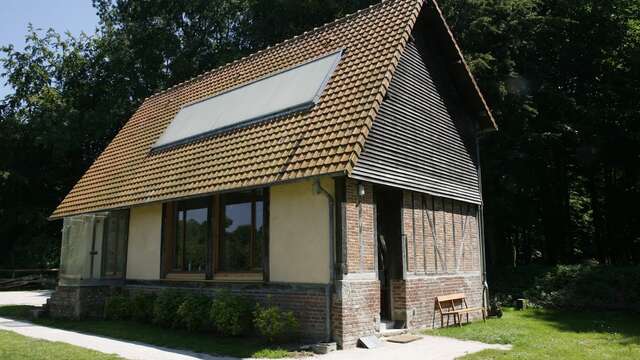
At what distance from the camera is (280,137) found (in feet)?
38.7

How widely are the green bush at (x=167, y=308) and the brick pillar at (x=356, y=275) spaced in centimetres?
476

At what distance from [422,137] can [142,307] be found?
8622 mm

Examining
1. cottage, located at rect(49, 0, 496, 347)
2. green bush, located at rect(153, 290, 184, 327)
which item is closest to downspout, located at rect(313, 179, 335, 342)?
cottage, located at rect(49, 0, 496, 347)

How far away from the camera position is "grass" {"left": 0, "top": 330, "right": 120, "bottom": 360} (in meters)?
8.84

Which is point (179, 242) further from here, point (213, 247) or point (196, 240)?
point (213, 247)

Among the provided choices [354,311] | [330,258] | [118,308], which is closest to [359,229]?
[330,258]

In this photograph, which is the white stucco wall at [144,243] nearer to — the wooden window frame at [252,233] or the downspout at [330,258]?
the wooden window frame at [252,233]

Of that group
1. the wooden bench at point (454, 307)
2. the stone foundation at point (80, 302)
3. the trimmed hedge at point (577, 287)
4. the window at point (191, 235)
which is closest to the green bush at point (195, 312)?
the window at point (191, 235)

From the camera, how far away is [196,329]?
12.3 metres

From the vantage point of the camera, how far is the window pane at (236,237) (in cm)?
1220

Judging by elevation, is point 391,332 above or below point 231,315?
below

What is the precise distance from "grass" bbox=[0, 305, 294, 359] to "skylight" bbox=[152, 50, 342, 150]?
5163 millimetres

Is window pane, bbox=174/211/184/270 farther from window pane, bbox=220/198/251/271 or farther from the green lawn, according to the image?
the green lawn

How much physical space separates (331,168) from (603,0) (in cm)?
2241
